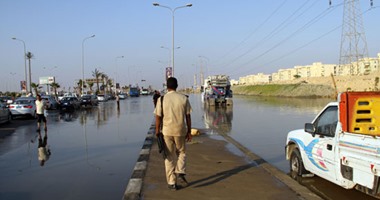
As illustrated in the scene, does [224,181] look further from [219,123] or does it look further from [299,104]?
[299,104]

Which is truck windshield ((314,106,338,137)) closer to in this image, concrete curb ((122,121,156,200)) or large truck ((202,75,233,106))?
concrete curb ((122,121,156,200))

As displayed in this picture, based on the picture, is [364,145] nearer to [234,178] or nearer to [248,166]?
[234,178]

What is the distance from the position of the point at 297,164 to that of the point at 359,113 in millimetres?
2320

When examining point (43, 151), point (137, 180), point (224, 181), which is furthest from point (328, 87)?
point (137, 180)

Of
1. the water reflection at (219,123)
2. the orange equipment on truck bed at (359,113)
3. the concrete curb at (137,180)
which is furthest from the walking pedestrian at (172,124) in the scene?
the water reflection at (219,123)

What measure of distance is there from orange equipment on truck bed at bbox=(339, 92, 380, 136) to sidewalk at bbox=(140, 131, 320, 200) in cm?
135

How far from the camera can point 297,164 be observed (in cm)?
780

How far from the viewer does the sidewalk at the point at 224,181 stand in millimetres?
6090

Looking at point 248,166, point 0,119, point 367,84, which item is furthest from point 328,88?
point 248,166

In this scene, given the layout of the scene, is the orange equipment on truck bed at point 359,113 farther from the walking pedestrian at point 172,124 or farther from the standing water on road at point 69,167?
the standing water on road at point 69,167

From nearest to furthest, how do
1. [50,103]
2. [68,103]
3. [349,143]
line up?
1. [349,143]
2. [68,103]
3. [50,103]

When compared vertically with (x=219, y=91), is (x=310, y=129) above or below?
below

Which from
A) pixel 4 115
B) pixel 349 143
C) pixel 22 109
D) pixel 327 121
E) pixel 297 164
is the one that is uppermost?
pixel 327 121

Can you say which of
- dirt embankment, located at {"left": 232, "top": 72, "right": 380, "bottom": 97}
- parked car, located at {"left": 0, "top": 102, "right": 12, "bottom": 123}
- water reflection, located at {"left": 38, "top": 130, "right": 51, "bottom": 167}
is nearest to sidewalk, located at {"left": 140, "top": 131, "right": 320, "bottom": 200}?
water reflection, located at {"left": 38, "top": 130, "right": 51, "bottom": 167}
